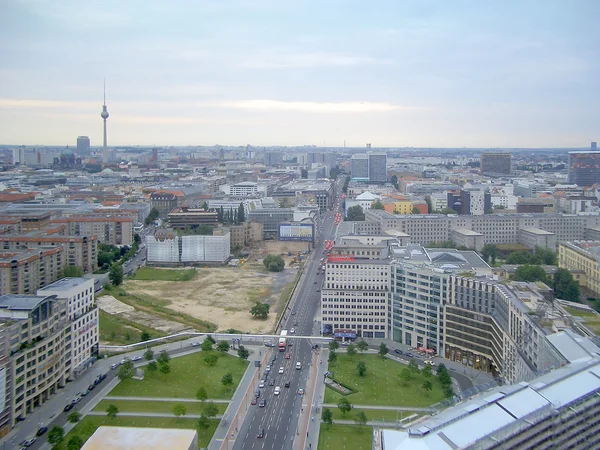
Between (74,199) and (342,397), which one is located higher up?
(74,199)

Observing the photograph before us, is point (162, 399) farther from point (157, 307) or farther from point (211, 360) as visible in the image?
point (157, 307)

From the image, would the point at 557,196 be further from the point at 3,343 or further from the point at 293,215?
the point at 3,343

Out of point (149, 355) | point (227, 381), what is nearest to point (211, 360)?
point (227, 381)

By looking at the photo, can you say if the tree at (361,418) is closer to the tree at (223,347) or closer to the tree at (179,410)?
the tree at (179,410)

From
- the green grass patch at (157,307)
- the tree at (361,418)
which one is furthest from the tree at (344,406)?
the green grass patch at (157,307)

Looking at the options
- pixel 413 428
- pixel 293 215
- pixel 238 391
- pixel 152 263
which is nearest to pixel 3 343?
pixel 238 391

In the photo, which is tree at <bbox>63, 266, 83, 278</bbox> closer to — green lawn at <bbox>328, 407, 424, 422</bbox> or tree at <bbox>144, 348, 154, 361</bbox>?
tree at <bbox>144, 348, 154, 361</bbox>
